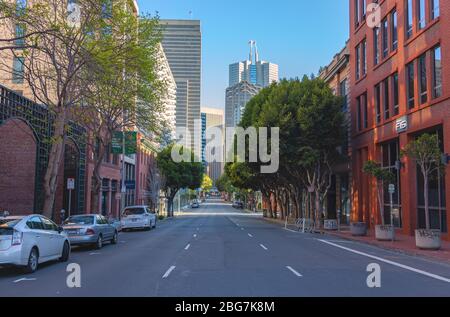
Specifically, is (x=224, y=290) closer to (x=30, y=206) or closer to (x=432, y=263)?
(x=432, y=263)

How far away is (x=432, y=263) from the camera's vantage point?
52.5 feet

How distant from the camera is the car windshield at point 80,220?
2008cm

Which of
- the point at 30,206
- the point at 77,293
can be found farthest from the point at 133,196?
the point at 77,293

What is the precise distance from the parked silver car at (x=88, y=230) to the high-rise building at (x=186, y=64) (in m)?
62.4

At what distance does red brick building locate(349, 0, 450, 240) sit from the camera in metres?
24.1

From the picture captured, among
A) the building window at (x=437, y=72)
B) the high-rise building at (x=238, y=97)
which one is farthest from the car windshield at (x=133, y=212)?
the high-rise building at (x=238, y=97)

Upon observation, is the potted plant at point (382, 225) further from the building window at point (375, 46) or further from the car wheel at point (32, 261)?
the car wheel at point (32, 261)

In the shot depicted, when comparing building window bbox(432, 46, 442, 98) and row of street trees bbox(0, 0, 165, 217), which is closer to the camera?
row of street trees bbox(0, 0, 165, 217)

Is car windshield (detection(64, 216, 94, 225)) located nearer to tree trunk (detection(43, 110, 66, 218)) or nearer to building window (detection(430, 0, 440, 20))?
tree trunk (detection(43, 110, 66, 218))

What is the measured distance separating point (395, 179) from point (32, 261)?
22.0m

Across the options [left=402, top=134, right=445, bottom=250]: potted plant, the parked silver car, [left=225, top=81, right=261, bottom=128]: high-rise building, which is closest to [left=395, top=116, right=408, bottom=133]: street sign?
[left=402, top=134, right=445, bottom=250]: potted plant

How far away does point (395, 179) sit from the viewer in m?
28.8

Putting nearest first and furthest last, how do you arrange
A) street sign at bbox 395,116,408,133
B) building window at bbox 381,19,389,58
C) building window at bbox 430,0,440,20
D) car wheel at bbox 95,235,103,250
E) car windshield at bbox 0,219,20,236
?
1. car windshield at bbox 0,219,20,236
2. car wheel at bbox 95,235,103,250
3. building window at bbox 430,0,440,20
4. street sign at bbox 395,116,408,133
5. building window at bbox 381,19,389,58
